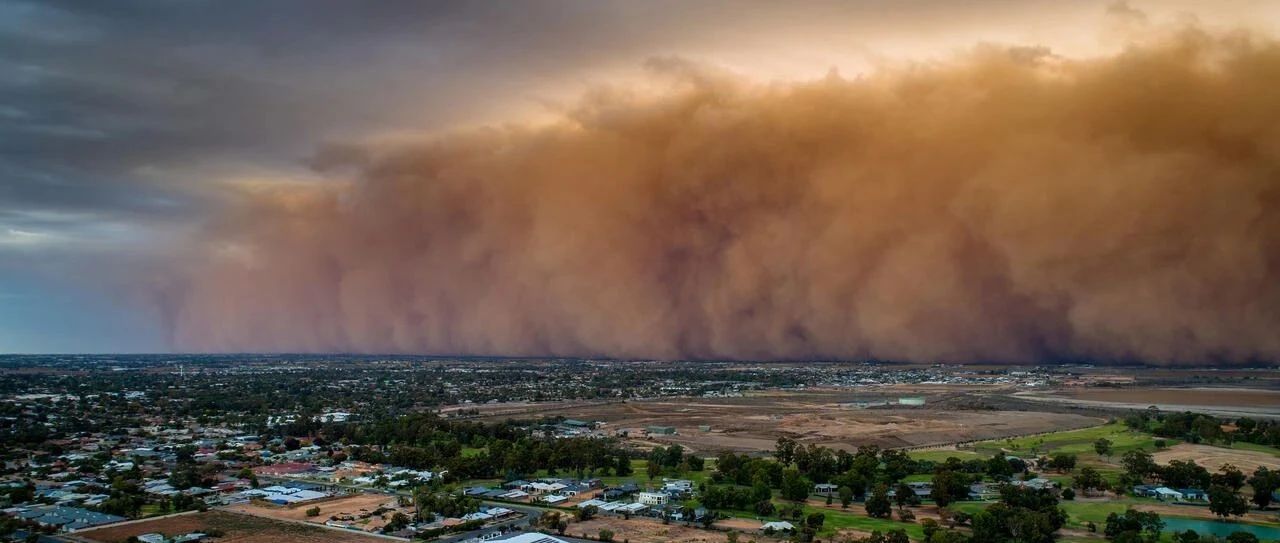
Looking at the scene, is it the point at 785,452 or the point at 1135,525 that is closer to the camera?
the point at 1135,525

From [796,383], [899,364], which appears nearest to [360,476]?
[796,383]

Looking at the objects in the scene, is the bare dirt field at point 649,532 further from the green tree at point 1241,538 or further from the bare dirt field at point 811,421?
the bare dirt field at point 811,421

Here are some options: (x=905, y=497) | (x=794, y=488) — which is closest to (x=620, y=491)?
(x=794, y=488)

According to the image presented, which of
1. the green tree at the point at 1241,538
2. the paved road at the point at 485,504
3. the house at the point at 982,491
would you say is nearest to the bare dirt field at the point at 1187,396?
the house at the point at 982,491

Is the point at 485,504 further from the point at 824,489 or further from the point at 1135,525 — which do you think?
the point at 1135,525

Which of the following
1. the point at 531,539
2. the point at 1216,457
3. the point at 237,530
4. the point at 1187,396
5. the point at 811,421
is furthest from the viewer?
the point at 1187,396

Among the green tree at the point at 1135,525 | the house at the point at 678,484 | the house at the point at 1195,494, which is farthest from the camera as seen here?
the house at the point at 678,484

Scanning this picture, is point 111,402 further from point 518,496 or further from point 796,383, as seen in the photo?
point 796,383
